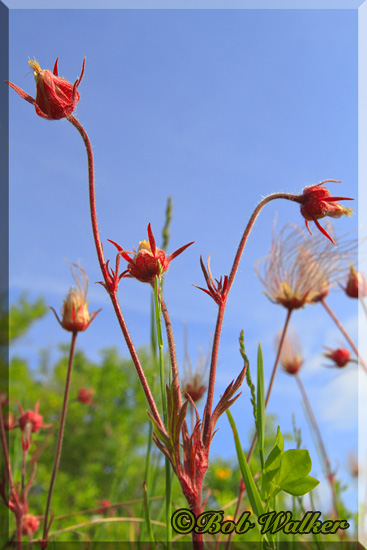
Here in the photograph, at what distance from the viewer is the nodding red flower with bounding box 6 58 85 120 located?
905mm

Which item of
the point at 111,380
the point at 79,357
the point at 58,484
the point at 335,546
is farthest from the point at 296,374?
the point at 79,357

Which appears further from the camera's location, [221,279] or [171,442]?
[221,279]

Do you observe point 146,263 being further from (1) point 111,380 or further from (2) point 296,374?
(1) point 111,380

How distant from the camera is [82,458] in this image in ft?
47.2

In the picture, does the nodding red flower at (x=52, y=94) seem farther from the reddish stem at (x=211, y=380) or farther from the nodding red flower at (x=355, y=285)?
the nodding red flower at (x=355, y=285)

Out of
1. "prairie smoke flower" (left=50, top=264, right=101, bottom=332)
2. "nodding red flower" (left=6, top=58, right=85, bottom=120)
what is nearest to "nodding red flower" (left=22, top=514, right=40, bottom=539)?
"prairie smoke flower" (left=50, top=264, right=101, bottom=332)

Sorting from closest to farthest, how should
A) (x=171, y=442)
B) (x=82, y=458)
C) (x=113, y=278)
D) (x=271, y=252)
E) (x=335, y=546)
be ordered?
(x=171, y=442), (x=113, y=278), (x=271, y=252), (x=335, y=546), (x=82, y=458)

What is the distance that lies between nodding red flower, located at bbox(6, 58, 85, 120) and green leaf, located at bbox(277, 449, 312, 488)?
2.51ft

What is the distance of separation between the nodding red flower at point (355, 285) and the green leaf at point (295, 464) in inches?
44.2

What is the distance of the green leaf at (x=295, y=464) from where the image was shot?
2.98 ft

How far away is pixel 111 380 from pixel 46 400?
206 cm

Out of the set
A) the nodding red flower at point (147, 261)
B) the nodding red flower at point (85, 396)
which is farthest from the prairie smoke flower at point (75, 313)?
the nodding red flower at point (85, 396)

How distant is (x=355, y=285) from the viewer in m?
1.91

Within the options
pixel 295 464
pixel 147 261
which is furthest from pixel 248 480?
pixel 147 261
